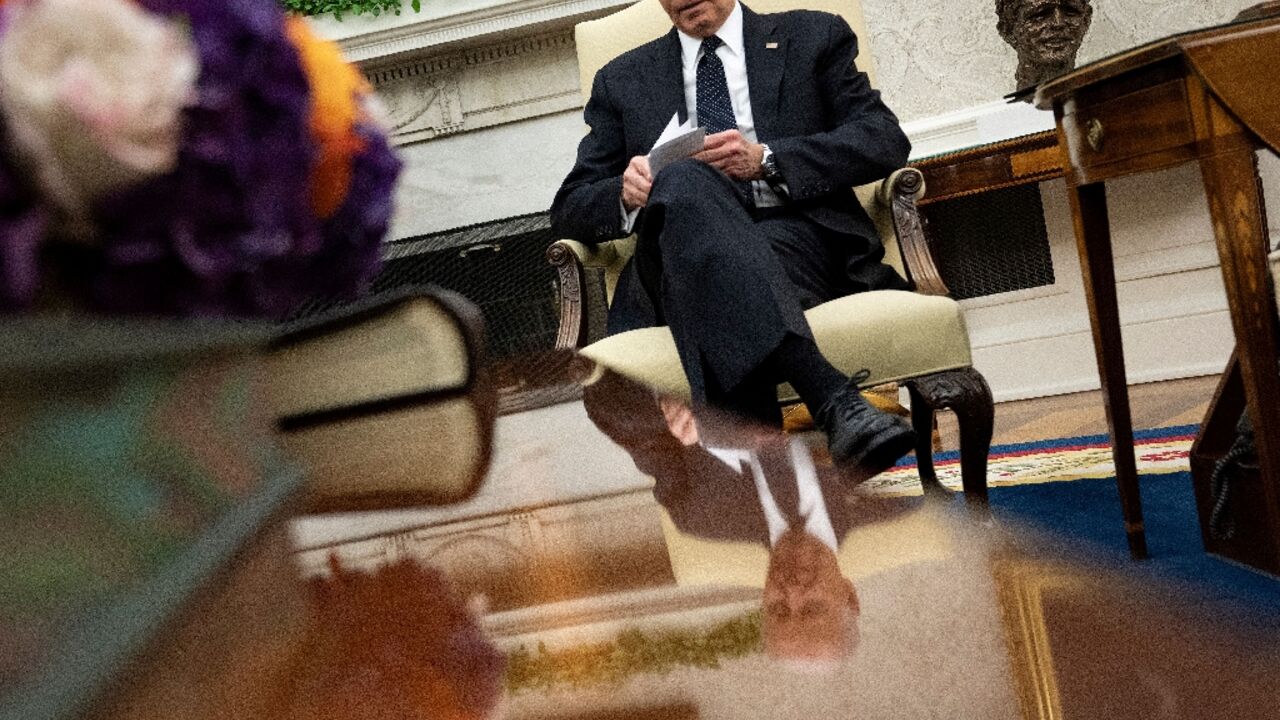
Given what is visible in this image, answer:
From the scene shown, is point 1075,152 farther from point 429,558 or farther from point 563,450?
point 429,558

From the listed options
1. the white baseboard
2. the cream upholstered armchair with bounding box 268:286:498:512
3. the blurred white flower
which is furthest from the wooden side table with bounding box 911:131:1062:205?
the blurred white flower

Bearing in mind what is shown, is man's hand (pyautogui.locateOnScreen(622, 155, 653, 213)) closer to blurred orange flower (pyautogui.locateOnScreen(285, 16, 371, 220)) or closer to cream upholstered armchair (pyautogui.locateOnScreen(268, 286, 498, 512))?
cream upholstered armchair (pyautogui.locateOnScreen(268, 286, 498, 512))

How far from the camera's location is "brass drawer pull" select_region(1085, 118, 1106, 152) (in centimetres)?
159

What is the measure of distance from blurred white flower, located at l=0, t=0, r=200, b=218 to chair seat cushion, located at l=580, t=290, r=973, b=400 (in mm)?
1551

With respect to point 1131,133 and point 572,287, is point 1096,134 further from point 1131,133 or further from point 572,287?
point 572,287

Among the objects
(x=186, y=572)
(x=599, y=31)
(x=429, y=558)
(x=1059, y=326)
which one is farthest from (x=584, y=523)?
(x=1059, y=326)

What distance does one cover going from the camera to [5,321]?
21 centimetres

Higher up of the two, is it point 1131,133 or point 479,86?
point 479,86

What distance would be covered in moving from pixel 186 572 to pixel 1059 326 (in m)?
3.64

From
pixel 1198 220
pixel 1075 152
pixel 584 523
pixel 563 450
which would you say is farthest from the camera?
pixel 1198 220

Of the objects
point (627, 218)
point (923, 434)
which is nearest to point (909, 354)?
point (923, 434)

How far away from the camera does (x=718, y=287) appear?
1765mm

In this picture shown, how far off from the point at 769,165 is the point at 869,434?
928 millimetres

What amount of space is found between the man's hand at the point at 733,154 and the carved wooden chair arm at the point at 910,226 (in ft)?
0.86
